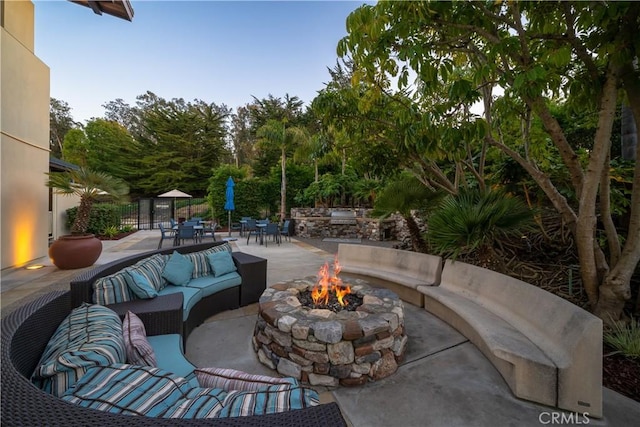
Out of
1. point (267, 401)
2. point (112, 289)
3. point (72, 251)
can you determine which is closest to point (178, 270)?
point (112, 289)

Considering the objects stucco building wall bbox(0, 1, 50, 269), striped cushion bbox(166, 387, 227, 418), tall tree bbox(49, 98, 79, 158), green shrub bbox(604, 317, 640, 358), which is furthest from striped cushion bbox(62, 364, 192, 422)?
tall tree bbox(49, 98, 79, 158)

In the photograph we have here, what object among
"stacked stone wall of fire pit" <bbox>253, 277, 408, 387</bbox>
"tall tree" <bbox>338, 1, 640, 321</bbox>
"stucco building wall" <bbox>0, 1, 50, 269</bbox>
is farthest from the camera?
"stucco building wall" <bbox>0, 1, 50, 269</bbox>

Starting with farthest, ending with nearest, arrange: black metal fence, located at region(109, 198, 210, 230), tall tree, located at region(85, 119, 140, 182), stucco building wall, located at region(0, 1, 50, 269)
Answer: tall tree, located at region(85, 119, 140, 182)
black metal fence, located at region(109, 198, 210, 230)
stucco building wall, located at region(0, 1, 50, 269)

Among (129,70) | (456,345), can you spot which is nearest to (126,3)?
(129,70)

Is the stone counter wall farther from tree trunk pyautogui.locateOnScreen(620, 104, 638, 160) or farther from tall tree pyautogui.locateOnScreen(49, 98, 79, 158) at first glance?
tall tree pyautogui.locateOnScreen(49, 98, 79, 158)

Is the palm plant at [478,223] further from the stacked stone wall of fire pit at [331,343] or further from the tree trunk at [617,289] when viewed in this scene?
the stacked stone wall of fire pit at [331,343]

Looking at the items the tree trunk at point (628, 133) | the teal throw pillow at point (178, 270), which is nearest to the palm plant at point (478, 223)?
the tree trunk at point (628, 133)

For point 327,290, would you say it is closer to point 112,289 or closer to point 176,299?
point 176,299

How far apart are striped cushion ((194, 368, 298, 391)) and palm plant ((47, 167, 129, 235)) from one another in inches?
241

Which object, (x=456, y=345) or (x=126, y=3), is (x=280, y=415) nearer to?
(x=456, y=345)

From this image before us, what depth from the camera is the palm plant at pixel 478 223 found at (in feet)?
10.3

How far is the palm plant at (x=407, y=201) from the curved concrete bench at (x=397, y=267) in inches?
21.5

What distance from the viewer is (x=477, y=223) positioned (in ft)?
10.4

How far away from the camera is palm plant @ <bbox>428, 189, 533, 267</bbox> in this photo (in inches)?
124
